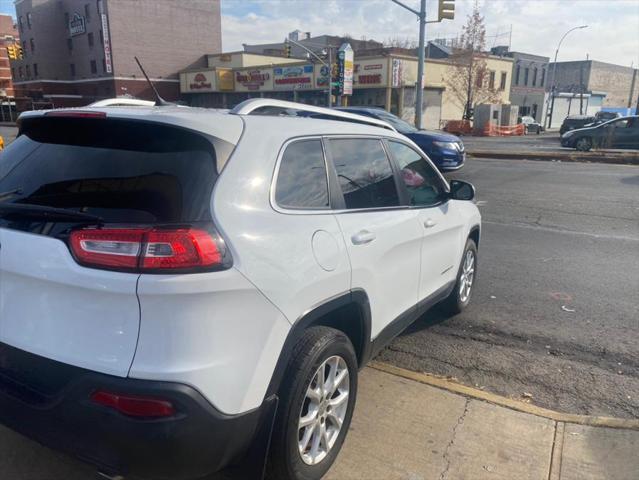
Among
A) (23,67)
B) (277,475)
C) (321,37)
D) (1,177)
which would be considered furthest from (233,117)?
(23,67)

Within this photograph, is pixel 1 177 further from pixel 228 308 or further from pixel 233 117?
pixel 228 308

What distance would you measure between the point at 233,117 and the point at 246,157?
261 millimetres

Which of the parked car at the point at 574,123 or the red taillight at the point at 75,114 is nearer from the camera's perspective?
the red taillight at the point at 75,114

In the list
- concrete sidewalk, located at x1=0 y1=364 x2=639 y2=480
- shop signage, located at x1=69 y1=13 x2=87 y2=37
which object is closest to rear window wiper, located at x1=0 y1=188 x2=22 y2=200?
concrete sidewalk, located at x1=0 y1=364 x2=639 y2=480

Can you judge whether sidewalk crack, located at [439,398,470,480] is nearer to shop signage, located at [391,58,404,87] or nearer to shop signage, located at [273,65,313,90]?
shop signage, located at [391,58,404,87]

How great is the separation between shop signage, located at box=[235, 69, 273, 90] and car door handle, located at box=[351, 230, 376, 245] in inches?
1846

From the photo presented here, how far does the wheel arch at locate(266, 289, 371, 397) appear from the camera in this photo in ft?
7.32

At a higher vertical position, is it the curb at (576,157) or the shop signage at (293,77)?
the shop signage at (293,77)

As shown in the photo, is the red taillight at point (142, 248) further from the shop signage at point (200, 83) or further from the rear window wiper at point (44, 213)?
the shop signage at point (200, 83)

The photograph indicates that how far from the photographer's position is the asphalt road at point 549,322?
11.9 feet

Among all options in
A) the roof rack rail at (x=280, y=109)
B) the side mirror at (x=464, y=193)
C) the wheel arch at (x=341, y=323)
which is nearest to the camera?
the wheel arch at (x=341, y=323)

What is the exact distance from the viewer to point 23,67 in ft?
234

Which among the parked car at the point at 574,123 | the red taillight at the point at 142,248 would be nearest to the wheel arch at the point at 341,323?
the red taillight at the point at 142,248

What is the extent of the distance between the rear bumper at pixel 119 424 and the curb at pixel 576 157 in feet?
60.6
